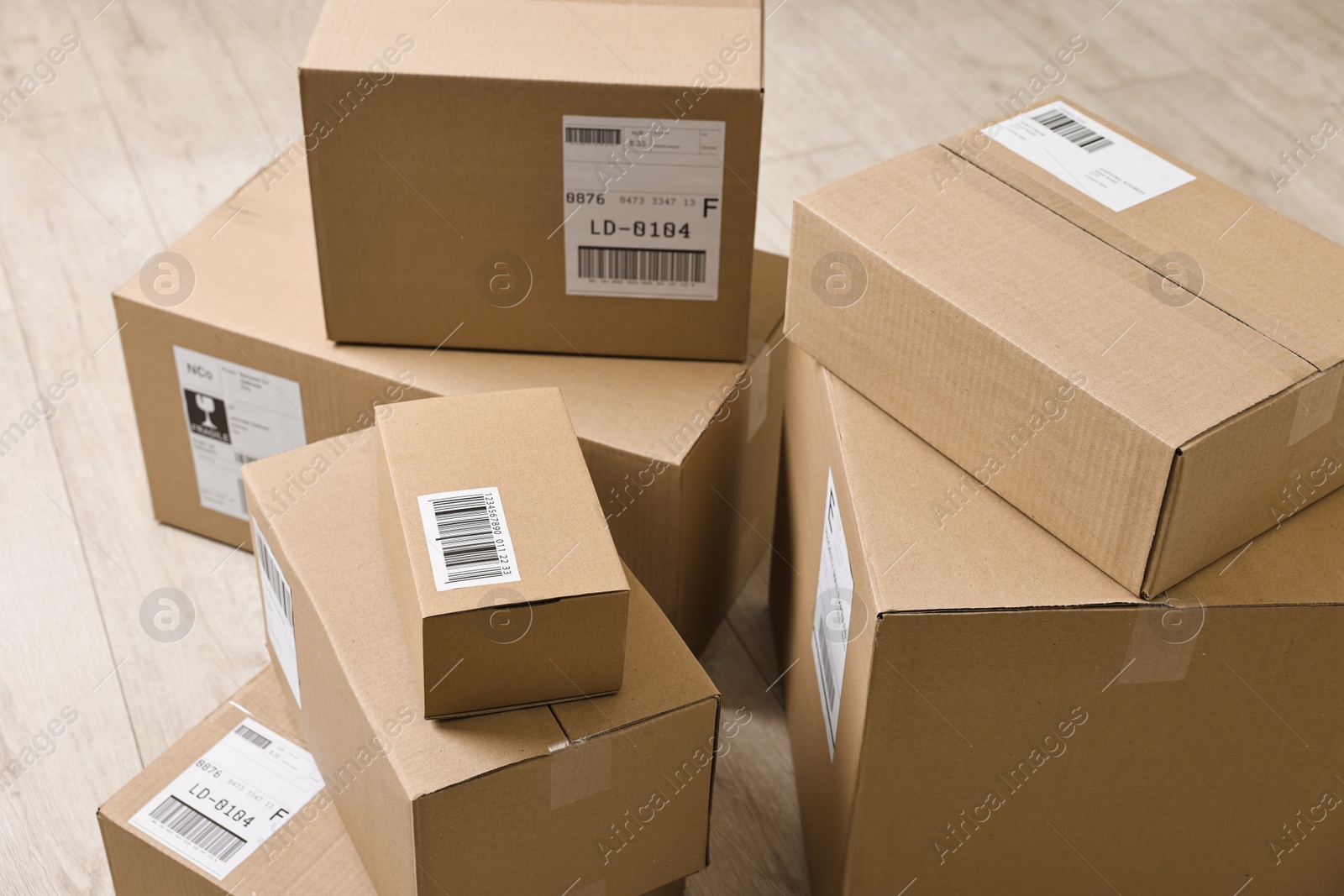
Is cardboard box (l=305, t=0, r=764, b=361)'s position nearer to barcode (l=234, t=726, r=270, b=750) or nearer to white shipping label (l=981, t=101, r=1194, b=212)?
white shipping label (l=981, t=101, r=1194, b=212)

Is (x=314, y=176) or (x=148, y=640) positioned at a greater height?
(x=314, y=176)

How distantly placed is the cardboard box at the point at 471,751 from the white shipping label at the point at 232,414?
11.7 inches

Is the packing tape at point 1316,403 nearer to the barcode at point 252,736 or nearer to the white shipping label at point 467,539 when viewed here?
the white shipping label at point 467,539

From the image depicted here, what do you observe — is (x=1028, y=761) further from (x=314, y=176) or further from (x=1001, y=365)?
(x=314, y=176)

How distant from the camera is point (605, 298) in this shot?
1.30 m

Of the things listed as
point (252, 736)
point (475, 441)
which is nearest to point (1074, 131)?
point (475, 441)

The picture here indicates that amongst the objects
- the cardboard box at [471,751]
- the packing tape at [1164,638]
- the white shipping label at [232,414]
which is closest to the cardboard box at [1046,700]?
the packing tape at [1164,638]

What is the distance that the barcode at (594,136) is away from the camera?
118cm

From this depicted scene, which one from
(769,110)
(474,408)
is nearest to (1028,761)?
(474,408)

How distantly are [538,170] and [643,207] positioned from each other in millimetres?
103

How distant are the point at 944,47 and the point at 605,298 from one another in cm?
152

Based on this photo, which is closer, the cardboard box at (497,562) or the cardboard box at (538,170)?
the cardboard box at (497,562)

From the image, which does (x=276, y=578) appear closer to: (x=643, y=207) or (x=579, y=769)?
(x=579, y=769)

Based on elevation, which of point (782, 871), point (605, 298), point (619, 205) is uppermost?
point (619, 205)
